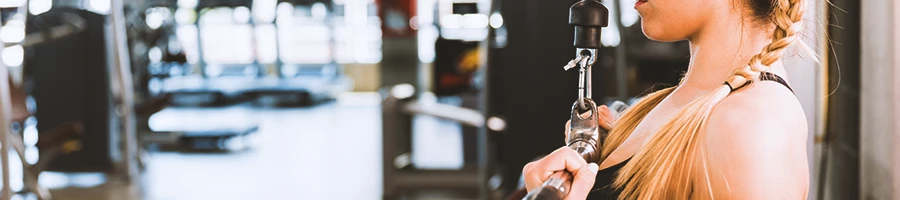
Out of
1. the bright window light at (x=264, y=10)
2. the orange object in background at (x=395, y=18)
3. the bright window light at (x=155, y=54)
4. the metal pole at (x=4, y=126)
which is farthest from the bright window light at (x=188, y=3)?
the metal pole at (x=4, y=126)

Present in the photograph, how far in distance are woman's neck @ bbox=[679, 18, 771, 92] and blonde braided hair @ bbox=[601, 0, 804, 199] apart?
21 millimetres

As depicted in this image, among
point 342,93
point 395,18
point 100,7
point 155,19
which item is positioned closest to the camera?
point 100,7

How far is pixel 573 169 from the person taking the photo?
2.59 ft

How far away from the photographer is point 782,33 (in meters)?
0.82

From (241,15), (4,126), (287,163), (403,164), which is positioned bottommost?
(287,163)

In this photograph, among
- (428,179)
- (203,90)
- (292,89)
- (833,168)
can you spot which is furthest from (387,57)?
(833,168)

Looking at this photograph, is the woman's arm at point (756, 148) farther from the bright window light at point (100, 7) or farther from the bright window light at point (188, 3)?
the bright window light at point (188, 3)

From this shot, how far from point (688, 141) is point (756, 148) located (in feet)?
0.22

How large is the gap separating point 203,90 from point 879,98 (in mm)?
11780

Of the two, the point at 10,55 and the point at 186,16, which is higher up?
the point at 186,16

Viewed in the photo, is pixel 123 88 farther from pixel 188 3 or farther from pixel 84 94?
pixel 188 3

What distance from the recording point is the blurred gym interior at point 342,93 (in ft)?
3.74

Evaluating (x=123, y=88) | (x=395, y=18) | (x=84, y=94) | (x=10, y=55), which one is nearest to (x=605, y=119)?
(x=123, y=88)

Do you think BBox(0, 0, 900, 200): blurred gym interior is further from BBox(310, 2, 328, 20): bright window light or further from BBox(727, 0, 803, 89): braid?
BBox(727, 0, 803, 89): braid
